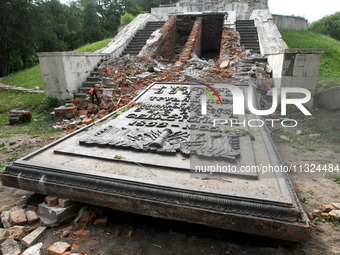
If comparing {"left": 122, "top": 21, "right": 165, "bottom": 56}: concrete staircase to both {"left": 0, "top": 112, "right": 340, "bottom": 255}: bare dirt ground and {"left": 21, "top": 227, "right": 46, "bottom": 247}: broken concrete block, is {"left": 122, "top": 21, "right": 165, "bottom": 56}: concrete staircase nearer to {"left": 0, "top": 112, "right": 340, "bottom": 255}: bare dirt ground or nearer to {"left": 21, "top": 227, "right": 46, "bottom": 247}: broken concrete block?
{"left": 0, "top": 112, "right": 340, "bottom": 255}: bare dirt ground

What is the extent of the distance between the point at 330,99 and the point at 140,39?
862 centimetres

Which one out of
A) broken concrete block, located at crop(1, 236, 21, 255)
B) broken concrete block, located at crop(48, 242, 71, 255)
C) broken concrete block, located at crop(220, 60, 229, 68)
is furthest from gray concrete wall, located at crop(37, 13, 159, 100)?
broken concrete block, located at crop(48, 242, 71, 255)

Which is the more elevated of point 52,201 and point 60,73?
point 60,73

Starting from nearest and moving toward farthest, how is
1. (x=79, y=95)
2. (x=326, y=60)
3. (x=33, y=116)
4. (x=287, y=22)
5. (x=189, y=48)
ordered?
1. (x=33, y=116)
2. (x=79, y=95)
3. (x=326, y=60)
4. (x=189, y=48)
5. (x=287, y=22)

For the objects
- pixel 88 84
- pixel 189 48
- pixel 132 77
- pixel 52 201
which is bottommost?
pixel 52 201

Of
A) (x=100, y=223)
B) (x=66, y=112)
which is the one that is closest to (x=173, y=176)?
(x=100, y=223)

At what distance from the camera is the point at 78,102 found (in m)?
6.70

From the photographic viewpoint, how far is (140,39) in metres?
11.3

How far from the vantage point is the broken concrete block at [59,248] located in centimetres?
205

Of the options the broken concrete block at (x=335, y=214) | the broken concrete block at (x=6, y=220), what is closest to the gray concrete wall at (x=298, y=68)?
the broken concrete block at (x=335, y=214)

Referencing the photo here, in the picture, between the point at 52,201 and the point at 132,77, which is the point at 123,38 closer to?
the point at 132,77

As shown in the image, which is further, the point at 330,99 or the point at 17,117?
the point at 17,117

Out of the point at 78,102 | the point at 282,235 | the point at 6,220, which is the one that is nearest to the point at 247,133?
the point at 282,235

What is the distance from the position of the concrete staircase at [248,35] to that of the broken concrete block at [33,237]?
895cm
